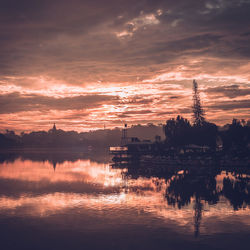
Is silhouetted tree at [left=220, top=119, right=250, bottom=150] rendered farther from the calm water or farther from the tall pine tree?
the calm water

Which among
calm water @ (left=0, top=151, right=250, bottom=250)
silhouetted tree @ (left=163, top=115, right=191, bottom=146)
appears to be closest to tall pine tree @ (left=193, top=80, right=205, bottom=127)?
silhouetted tree @ (left=163, top=115, right=191, bottom=146)

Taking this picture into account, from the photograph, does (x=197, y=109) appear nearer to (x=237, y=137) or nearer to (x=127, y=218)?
(x=237, y=137)

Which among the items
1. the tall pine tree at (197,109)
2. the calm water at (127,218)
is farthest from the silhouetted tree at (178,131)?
the calm water at (127,218)

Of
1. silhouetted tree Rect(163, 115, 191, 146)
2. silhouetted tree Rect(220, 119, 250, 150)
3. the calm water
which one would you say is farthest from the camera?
silhouetted tree Rect(163, 115, 191, 146)

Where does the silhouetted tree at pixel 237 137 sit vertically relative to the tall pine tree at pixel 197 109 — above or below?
below

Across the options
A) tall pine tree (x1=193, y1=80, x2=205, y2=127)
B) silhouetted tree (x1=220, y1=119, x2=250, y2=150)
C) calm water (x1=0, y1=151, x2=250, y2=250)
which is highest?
tall pine tree (x1=193, y1=80, x2=205, y2=127)

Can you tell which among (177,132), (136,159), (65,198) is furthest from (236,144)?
(65,198)

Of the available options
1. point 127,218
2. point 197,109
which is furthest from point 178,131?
point 127,218

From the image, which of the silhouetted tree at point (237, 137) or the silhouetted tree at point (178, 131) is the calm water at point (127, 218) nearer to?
the silhouetted tree at point (237, 137)

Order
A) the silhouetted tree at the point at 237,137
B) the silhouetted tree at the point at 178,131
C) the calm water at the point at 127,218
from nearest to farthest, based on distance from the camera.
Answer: the calm water at the point at 127,218 → the silhouetted tree at the point at 237,137 → the silhouetted tree at the point at 178,131

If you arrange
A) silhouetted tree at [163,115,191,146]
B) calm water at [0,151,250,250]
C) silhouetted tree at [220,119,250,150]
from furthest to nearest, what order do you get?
1. silhouetted tree at [163,115,191,146]
2. silhouetted tree at [220,119,250,150]
3. calm water at [0,151,250,250]

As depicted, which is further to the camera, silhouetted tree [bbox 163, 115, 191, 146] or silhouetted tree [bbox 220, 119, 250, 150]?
silhouetted tree [bbox 163, 115, 191, 146]

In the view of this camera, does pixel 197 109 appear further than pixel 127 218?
Yes

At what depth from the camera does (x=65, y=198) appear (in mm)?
33969
